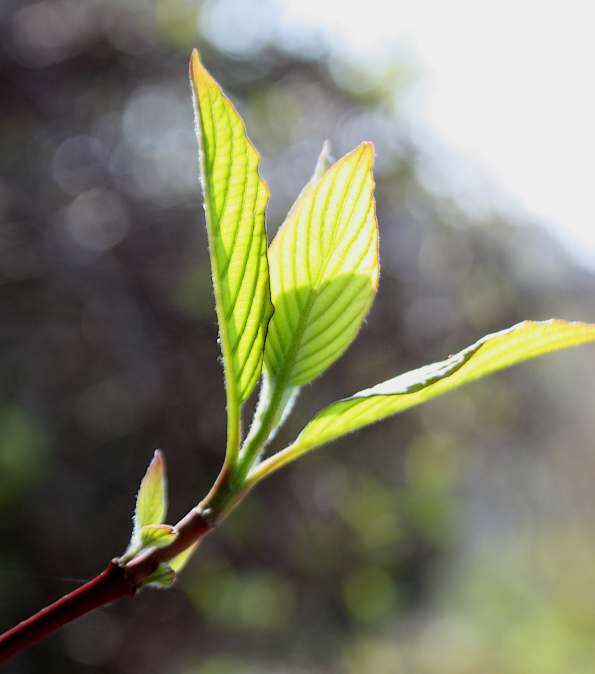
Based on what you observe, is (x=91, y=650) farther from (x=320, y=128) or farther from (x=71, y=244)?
(x=320, y=128)

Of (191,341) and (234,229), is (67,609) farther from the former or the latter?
(191,341)

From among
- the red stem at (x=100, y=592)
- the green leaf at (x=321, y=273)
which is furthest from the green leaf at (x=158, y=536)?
the green leaf at (x=321, y=273)

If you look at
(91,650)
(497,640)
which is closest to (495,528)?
(497,640)

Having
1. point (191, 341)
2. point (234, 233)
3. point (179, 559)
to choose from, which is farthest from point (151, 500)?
point (191, 341)

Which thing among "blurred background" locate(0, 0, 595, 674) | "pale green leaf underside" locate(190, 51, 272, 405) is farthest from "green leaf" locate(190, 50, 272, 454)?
"blurred background" locate(0, 0, 595, 674)

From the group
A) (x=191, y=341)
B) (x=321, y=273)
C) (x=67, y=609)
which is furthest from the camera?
(x=191, y=341)

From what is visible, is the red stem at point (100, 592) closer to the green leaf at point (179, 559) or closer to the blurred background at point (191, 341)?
the green leaf at point (179, 559)
